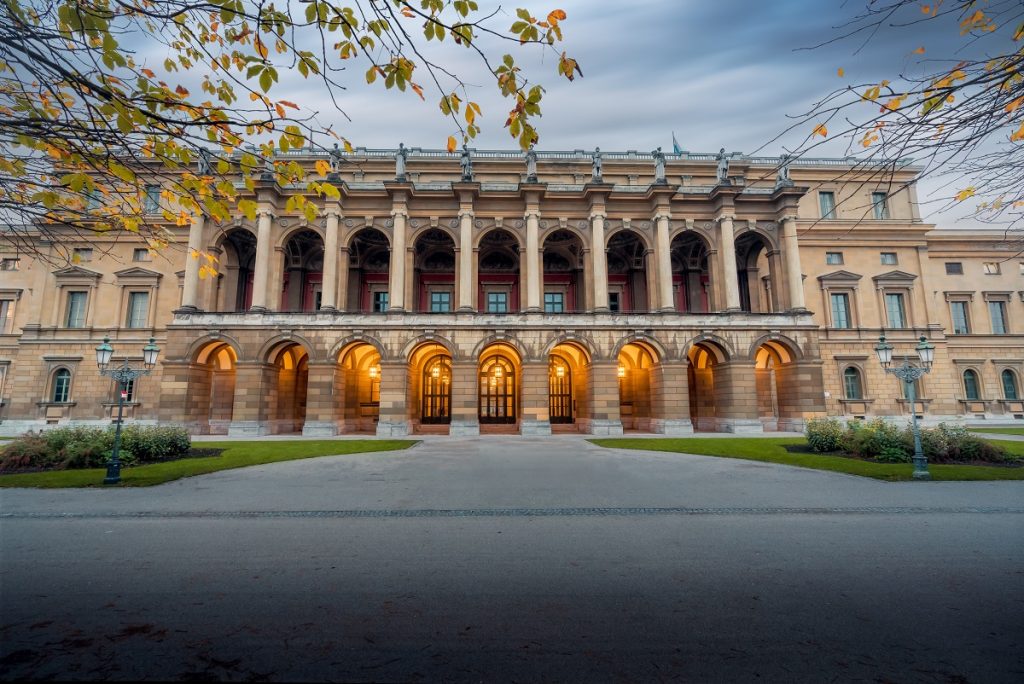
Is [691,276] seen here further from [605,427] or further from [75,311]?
[75,311]

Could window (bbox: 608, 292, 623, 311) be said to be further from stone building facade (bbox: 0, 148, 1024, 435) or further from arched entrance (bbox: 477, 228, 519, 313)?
arched entrance (bbox: 477, 228, 519, 313)

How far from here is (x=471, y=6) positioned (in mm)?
3742

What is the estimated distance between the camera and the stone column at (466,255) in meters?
26.8

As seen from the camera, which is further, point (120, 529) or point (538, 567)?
point (120, 529)

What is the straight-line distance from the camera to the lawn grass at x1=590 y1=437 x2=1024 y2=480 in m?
10.2

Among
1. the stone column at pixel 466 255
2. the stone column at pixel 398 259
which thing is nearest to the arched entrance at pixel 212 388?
the stone column at pixel 398 259

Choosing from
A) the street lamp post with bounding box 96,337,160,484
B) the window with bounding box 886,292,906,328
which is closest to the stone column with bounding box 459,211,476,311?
the street lamp post with bounding box 96,337,160,484

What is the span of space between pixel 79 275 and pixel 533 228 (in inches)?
1189

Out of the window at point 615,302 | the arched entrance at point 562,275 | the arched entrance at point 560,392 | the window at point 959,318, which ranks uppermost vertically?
the arched entrance at point 562,275

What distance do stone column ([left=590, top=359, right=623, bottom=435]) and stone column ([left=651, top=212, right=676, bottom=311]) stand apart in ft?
18.1

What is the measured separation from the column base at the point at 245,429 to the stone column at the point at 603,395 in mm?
18205

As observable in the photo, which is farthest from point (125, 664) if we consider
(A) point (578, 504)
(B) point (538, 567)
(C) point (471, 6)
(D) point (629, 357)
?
(D) point (629, 357)

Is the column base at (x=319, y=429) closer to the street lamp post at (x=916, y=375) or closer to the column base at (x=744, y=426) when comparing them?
the column base at (x=744, y=426)

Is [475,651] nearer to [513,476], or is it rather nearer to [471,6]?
[471,6]
